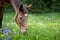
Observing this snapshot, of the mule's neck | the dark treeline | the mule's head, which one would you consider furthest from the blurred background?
the mule's head

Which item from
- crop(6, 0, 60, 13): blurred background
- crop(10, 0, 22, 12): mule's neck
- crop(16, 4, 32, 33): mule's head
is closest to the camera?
crop(16, 4, 32, 33): mule's head

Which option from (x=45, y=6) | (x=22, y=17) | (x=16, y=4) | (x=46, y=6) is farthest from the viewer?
(x=46, y=6)

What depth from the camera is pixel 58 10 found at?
26688mm

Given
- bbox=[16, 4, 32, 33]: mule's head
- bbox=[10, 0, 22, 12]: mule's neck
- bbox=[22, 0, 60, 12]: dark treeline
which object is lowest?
bbox=[22, 0, 60, 12]: dark treeline

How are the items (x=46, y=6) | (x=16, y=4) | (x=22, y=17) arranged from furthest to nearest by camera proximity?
(x=46, y=6) < (x=16, y=4) < (x=22, y=17)

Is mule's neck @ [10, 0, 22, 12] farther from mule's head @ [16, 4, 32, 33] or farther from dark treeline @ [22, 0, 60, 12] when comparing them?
dark treeline @ [22, 0, 60, 12]

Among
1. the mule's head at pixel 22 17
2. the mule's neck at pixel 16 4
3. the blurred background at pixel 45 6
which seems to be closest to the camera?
the mule's head at pixel 22 17

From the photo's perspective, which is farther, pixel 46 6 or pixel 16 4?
pixel 46 6

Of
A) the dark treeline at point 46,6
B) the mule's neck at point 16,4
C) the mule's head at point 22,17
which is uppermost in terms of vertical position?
the mule's neck at point 16,4

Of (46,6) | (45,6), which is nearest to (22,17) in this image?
(45,6)

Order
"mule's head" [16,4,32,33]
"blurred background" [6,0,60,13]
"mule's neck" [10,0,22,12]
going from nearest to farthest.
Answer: "mule's head" [16,4,32,33] → "mule's neck" [10,0,22,12] → "blurred background" [6,0,60,13]

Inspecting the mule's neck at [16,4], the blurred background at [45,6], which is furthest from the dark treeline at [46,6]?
the mule's neck at [16,4]

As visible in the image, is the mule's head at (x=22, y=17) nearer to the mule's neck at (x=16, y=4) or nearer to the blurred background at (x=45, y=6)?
the mule's neck at (x=16, y=4)

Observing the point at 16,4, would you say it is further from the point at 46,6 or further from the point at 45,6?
the point at 46,6
